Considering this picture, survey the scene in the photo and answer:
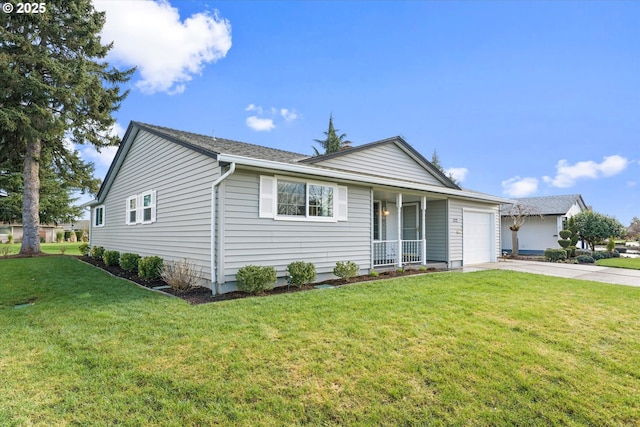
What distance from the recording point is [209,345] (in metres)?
3.96

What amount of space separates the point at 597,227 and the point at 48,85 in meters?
29.6

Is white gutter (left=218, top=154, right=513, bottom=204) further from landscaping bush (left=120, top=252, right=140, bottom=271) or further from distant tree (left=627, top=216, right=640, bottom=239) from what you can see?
distant tree (left=627, top=216, right=640, bottom=239)

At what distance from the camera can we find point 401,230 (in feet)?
40.0

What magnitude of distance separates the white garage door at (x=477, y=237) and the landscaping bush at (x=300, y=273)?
7704mm

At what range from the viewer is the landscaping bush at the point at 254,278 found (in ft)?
21.8

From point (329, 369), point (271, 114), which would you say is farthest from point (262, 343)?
point (271, 114)

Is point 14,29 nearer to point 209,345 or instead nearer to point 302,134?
point 209,345

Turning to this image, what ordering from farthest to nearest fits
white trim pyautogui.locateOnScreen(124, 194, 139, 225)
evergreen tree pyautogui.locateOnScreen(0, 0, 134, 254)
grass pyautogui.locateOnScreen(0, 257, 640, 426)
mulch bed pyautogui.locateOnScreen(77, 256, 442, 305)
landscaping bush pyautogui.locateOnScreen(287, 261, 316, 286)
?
evergreen tree pyautogui.locateOnScreen(0, 0, 134, 254) → white trim pyautogui.locateOnScreen(124, 194, 139, 225) → landscaping bush pyautogui.locateOnScreen(287, 261, 316, 286) → mulch bed pyautogui.locateOnScreen(77, 256, 442, 305) → grass pyautogui.locateOnScreen(0, 257, 640, 426)

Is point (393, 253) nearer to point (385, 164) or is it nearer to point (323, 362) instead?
point (385, 164)

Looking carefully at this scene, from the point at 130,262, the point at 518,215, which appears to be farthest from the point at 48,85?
the point at 518,215

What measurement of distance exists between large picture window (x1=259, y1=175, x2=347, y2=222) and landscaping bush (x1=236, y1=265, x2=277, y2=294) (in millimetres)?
1287

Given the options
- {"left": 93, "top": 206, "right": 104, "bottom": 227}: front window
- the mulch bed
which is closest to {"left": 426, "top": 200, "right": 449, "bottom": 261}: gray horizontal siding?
the mulch bed

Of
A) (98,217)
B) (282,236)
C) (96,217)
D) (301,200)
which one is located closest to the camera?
(282,236)

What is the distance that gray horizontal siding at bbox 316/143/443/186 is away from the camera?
33.3 feet
